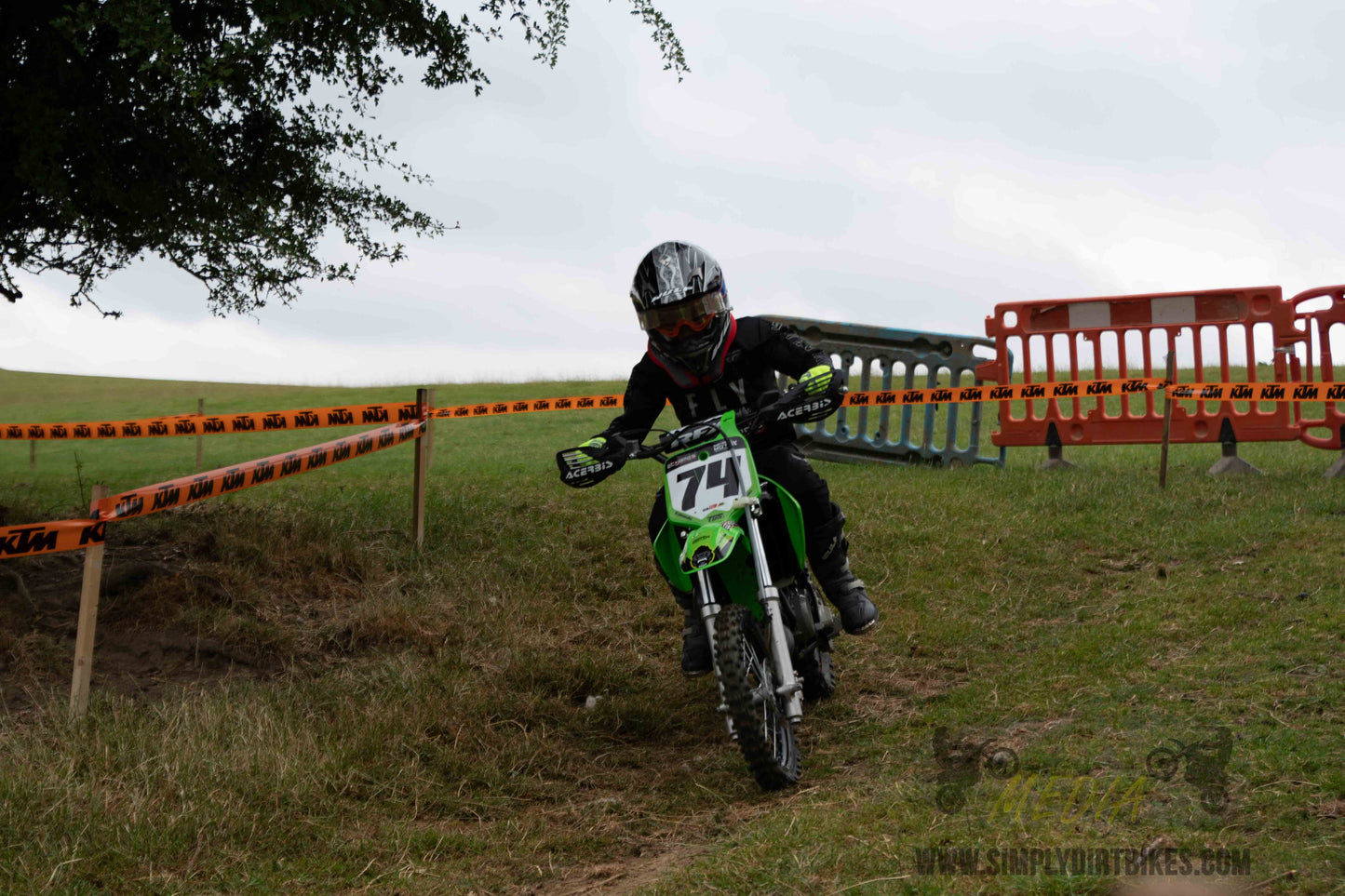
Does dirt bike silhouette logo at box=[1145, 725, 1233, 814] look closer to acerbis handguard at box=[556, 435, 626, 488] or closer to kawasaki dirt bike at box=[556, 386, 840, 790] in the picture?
kawasaki dirt bike at box=[556, 386, 840, 790]

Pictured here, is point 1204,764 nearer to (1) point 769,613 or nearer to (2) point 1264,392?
(1) point 769,613

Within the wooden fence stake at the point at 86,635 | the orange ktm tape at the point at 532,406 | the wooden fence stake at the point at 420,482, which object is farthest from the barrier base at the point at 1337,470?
the wooden fence stake at the point at 86,635

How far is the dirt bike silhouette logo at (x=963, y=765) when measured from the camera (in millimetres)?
4492

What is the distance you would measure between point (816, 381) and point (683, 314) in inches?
28.1

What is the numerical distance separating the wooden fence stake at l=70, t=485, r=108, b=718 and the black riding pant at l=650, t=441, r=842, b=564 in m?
2.61

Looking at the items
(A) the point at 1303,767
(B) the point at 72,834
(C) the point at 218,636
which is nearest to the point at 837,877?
(A) the point at 1303,767

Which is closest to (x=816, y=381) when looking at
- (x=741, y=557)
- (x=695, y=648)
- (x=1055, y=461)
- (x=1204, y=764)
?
(x=741, y=557)

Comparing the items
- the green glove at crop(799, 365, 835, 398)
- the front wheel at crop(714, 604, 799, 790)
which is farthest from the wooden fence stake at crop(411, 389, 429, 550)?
the front wheel at crop(714, 604, 799, 790)

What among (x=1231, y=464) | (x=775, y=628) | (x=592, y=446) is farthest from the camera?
(x=1231, y=464)

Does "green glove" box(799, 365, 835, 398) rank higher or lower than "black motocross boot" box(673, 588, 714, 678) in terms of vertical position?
higher

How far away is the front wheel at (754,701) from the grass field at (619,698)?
159 mm

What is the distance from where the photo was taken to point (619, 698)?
21.9 feet

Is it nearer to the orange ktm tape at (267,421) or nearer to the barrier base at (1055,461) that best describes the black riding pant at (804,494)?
the orange ktm tape at (267,421)

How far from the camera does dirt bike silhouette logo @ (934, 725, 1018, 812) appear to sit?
14.7ft
